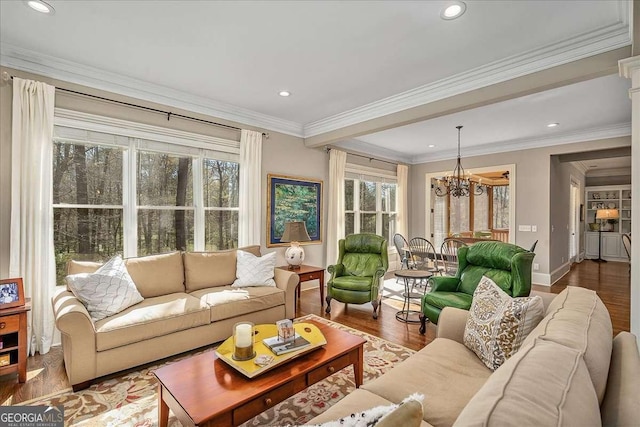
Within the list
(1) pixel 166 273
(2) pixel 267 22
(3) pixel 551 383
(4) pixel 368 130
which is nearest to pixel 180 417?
(3) pixel 551 383

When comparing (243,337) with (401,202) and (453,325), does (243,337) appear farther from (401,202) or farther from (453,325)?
(401,202)

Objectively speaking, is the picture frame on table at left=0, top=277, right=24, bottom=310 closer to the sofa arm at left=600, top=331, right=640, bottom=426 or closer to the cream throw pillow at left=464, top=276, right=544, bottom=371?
the cream throw pillow at left=464, top=276, right=544, bottom=371

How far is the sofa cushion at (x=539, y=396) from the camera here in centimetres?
64

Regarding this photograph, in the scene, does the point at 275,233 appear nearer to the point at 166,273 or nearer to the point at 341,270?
the point at 341,270

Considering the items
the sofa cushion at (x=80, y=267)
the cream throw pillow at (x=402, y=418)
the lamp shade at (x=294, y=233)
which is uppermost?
the lamp shade at (x=294, y=233)

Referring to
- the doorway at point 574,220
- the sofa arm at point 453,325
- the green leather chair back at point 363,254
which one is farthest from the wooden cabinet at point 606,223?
the sofa arm at point 453,325

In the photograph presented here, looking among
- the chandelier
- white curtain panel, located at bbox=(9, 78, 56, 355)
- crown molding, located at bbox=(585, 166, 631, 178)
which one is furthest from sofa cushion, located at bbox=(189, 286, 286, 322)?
crown molding, located at bbox=(585, 166, 631, 178)

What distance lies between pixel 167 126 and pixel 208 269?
5.92 ft

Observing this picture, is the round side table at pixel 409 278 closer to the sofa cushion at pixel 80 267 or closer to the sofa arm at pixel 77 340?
the sofa arm at pixel 77 340

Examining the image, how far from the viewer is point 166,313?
2697 millimetres

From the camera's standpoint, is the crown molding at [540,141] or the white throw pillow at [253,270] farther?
the crown molding at [540,141]

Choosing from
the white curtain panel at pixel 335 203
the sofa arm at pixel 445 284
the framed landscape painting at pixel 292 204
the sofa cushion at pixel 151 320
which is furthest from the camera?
the white curtain panel at pixel 335 203

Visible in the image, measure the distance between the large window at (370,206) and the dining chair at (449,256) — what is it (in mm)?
1691

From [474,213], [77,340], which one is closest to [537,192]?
[474,213]
